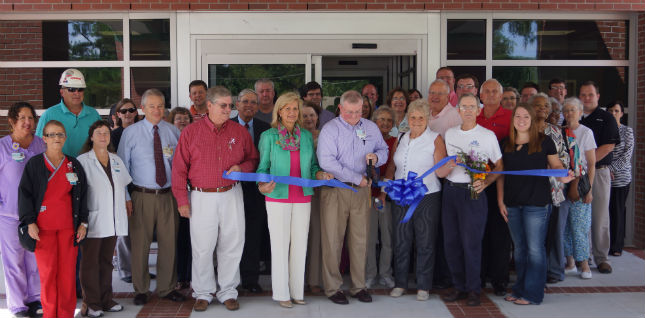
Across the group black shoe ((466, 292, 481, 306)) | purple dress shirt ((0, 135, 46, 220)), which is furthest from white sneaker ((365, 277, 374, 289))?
purple dress shirt ((0, 135, 46, 220))

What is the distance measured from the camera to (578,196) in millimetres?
5883

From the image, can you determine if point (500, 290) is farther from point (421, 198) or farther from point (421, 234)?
point (421, 198)

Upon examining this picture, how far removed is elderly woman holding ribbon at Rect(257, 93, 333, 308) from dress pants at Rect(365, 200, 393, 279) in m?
0.86

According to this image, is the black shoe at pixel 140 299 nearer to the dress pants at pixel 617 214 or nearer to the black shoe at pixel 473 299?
the black shoe at pixel 473 299

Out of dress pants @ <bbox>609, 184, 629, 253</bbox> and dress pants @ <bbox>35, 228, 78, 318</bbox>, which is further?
dress pants @ <bbox>609, 184, 629, 253</bbox>

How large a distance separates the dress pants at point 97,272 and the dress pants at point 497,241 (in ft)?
11.5

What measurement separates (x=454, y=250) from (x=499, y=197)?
64cm

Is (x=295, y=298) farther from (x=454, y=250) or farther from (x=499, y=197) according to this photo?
(x=499, y=197)

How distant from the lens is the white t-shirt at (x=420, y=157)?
5289 mm

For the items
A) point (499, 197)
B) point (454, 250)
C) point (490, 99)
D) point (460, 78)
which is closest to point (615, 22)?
point (460, 78)

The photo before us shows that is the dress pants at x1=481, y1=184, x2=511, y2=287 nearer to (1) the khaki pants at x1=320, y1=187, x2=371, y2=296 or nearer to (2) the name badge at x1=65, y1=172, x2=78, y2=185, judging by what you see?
(1) the khaki pants at x1=320, y1=187, x2=371, y2=296

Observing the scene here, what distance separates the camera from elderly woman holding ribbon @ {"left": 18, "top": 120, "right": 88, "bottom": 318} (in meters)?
4.59

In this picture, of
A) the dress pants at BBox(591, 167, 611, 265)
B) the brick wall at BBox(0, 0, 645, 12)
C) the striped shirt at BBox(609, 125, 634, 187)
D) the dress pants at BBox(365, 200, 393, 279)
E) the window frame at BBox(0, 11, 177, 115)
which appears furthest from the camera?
the window frame at BBox(0, 11, 177, 115)

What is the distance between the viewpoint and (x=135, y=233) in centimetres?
531
